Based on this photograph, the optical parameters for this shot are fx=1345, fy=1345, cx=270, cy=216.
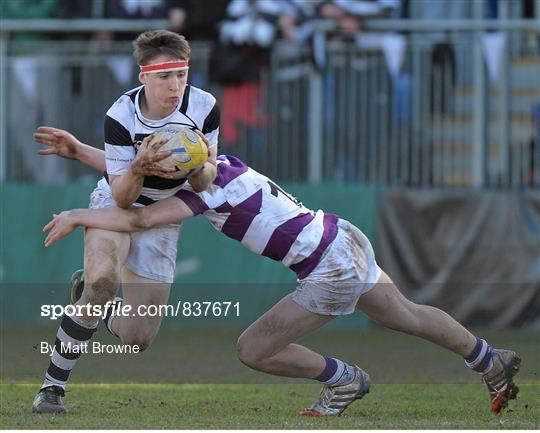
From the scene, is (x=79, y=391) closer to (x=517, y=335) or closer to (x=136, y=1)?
(x=517, y=335)

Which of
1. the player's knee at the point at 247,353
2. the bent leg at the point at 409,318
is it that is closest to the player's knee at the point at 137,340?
the player's knee at the point at 247,353

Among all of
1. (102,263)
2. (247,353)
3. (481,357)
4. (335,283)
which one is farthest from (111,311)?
(481,357)

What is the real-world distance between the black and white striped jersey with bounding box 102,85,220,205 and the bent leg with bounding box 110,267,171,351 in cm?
61

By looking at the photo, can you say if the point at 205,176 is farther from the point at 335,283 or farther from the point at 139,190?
the point at 335,283

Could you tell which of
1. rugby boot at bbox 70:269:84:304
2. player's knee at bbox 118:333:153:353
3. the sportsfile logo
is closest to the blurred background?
the sportsfile logo

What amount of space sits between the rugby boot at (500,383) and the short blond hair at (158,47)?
2601mm

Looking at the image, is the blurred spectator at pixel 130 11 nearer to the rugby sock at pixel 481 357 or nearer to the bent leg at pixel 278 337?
the bent leg at pixel 278 337

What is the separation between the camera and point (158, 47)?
7.73m

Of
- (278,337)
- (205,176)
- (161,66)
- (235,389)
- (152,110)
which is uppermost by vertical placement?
(161,66)

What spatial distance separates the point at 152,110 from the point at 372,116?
781 centimetres

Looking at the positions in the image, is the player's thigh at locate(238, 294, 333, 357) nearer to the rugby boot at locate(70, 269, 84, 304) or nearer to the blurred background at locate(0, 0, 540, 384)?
the rugby boot at locate(70, 269, 84, 304)

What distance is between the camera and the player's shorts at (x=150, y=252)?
324 inches

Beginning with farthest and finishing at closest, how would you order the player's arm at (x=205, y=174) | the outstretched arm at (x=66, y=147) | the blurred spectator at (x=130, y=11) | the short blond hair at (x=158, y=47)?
the blurred spectator at (x=130, y=11)
the outstretched arm at (x=66, y=147)
the short blond hair at (x=158, y=47)
the player's arm at (x=205, y=174)

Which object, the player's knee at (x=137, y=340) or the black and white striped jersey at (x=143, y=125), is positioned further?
the player's knee at (x=137, y=340)
